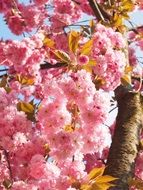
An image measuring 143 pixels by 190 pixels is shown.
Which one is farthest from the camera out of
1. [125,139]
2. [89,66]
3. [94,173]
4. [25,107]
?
[125,139]

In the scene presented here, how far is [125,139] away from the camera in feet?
10.6

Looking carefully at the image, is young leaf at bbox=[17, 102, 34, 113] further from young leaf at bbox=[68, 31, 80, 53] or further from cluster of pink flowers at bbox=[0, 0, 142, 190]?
young leaf at bbox=[68, 31, 80, 53]

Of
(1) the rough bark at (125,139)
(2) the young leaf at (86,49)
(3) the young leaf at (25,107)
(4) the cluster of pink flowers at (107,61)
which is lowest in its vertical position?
(1) the rough bark at (125,139)

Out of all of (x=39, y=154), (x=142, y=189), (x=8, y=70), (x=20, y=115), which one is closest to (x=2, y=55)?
(x=8, y=70)

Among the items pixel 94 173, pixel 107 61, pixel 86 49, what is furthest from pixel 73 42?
pixel 94 173

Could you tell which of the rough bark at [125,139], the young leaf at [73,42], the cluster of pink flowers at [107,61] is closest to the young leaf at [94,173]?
the rough bark at [125,139]

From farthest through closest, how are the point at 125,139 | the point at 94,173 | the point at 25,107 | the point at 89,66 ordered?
1. the point at 125,139
2. the point at 25,107
3. the point at 89,66
4. the point at 94,173

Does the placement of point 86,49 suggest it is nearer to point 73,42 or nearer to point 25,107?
point 73,42

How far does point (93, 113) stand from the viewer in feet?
8.39

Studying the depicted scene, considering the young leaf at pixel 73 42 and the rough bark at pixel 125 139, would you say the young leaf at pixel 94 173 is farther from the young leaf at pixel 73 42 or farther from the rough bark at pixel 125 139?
the young leaf at pixel 73 42

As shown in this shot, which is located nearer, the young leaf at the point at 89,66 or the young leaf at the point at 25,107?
the young leaf at the point at 89,66

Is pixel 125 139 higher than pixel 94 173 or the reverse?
the reverse

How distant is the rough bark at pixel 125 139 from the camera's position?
297cm

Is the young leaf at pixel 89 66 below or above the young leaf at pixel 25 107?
above
